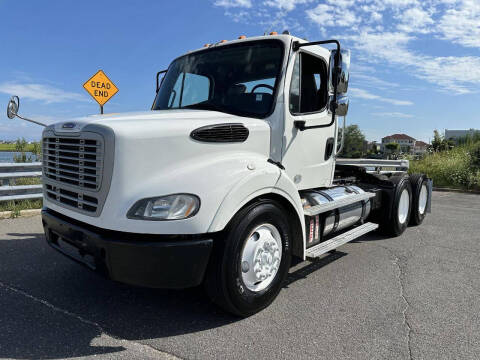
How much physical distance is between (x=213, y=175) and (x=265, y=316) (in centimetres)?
132

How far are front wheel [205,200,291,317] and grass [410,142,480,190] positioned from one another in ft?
44.1

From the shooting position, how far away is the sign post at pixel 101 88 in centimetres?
886

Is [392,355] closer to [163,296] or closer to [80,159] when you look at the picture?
[163,296]

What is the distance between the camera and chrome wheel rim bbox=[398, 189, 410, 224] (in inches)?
Result: 248

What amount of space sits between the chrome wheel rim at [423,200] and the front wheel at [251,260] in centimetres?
473

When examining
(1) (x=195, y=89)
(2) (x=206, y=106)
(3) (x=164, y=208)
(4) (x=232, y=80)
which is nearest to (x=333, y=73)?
(4) (x=232, y=80)

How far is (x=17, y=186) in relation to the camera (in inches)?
286

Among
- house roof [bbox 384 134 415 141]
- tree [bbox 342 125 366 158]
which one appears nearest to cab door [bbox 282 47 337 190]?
tree [bbox 342 125 366 158]

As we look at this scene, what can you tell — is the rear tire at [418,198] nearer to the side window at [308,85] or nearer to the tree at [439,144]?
the side window at [308,85]

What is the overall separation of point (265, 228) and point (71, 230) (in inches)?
62.3

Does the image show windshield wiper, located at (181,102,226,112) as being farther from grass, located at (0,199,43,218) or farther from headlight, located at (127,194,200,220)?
grass, located at (0,199,43,218)

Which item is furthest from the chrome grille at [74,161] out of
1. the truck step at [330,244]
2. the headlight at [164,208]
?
the truck step at [330,244]

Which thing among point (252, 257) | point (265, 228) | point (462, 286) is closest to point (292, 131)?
point (265, 228)

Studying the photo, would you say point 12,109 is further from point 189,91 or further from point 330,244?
point 330,244
